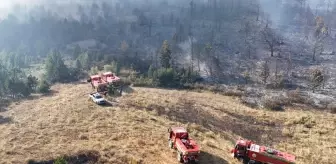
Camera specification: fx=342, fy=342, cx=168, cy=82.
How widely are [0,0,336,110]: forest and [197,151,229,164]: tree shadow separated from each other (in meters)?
38.5

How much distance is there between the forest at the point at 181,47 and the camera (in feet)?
248

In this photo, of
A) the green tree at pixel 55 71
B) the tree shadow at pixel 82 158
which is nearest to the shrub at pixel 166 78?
the green tree at pixel 55 71

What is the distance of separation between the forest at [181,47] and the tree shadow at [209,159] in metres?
38.5

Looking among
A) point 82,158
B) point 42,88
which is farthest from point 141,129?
point 42,88

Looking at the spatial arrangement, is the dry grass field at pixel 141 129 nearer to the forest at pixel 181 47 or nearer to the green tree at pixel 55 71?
the forest at pixel 181 47

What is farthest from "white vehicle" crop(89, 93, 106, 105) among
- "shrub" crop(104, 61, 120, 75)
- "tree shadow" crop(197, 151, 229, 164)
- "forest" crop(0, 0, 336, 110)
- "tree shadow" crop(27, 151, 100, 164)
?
"shrub" crop(104, 61, 120, 75)

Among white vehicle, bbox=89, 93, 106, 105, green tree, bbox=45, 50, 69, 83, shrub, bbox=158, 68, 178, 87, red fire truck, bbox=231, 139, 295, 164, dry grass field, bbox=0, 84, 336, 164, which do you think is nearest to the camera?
red fire truck, bbox=231, 139, 295, 164

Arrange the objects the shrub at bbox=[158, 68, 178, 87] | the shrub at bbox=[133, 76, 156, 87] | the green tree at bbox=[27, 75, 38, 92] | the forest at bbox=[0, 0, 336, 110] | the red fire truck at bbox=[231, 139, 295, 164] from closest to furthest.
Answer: the red fire truck at bbox=[231, 139, 295, 164] < the green tree at bbox=[27, 75, 38, 92] < the shrub at bbox=[133, 76, 156, 87] < the shrub at bbox=[158, 68, 178, 87] < the forest at bbox=[0, 0, 336, 110]

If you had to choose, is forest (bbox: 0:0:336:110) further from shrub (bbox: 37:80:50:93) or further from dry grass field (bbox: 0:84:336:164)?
dry grass field (bbox: 0:84:336:164)

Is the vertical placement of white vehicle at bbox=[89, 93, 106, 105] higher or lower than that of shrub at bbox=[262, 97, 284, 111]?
higher

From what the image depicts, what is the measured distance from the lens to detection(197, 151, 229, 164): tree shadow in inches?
1072

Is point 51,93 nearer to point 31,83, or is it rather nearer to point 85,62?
point 31,83

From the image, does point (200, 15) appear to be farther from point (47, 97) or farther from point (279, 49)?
point (47, 97)

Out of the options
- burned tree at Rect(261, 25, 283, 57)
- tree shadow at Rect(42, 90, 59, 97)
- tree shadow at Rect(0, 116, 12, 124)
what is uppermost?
burned tree at Rect(261, 25, 283, 57)
